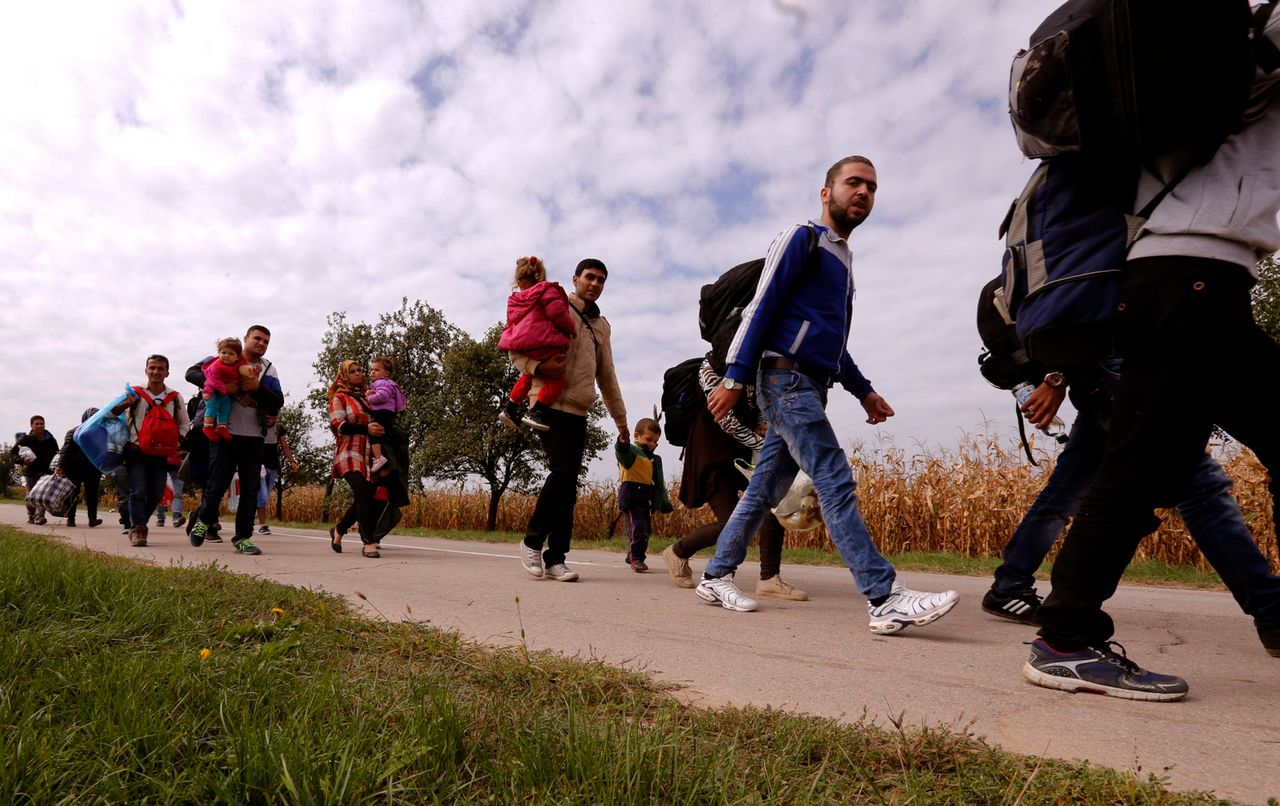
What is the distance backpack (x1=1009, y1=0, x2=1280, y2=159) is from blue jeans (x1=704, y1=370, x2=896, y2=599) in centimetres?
182

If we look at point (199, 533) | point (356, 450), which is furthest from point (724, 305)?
point (199, 533)

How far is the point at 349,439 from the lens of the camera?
303 inches

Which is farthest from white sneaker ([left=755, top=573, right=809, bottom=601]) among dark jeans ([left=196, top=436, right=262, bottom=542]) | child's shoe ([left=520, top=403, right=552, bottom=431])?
dark jeans ([left=196, top=436, right=262, bottom=542])

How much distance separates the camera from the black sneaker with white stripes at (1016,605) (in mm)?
3830

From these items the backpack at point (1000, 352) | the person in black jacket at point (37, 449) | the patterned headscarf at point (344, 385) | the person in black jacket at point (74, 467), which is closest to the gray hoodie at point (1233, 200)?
the backpack at point (1000, 352)

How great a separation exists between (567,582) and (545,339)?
179 cm

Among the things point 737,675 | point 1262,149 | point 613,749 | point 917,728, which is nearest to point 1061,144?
point 1262,149

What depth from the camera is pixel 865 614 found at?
169 inches

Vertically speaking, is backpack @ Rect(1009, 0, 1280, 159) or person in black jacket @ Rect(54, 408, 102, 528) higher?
backpack @ Rect(1009, 0, 1280, 159)

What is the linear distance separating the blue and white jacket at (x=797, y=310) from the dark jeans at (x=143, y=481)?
7.47 m

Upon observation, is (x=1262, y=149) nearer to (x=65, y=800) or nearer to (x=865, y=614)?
(x=865, y=614)

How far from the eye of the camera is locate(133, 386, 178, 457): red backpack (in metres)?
8.59

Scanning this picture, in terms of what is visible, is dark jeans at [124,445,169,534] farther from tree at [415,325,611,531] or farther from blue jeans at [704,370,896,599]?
tree at [415,325,611,531]

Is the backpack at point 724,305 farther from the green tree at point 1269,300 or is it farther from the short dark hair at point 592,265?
the green tree at point 1269,300
